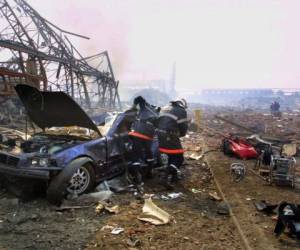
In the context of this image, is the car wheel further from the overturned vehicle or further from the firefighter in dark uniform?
the firefighter in dark uniform

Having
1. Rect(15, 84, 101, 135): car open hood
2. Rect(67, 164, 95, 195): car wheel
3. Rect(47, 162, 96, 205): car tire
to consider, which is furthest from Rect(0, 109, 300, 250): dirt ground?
Rect(15, 84, 101, 135): car open hood

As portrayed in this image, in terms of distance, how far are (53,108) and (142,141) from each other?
77.9 inches

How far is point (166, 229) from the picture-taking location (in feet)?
15.9

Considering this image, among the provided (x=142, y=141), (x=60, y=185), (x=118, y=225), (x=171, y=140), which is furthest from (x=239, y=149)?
(x=60, y=185)

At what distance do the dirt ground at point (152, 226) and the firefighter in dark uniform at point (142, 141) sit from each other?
47cm

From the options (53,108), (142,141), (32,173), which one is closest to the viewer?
(32,173)

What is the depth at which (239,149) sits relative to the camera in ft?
33.9

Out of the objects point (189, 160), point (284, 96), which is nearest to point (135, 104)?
point (189, 160)

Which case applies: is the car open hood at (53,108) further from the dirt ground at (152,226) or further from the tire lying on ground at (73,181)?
the dirt ground at (152,226)

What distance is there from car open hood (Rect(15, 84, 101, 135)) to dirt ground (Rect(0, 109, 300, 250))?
1547 millimetres

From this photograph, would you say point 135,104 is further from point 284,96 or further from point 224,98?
point 224,98

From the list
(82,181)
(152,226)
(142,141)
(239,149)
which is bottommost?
(152,226)

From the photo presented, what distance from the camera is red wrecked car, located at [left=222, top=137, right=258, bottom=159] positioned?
10188 mm

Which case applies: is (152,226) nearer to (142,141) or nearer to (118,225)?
(118,225)
